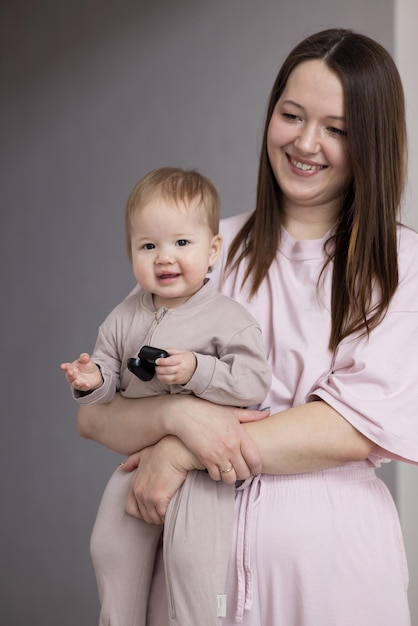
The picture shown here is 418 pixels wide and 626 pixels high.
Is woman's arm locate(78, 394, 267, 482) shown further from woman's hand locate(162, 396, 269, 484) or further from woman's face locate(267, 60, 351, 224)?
woman's face locate(267, 60, 351, 224)

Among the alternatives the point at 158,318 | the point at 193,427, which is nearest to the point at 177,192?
the point at 158,318

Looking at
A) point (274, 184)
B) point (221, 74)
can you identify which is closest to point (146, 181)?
point (274, 184)

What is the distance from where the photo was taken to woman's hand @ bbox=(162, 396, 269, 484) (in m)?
1.82

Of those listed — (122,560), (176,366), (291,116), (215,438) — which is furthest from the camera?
(291,116)

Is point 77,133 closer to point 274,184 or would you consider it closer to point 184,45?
point 184,45

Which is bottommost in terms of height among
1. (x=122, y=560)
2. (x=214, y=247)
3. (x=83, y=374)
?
(x=122, y=560)

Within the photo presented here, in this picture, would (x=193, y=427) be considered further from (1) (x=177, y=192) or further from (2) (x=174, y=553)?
(1) (x=177, y=192)

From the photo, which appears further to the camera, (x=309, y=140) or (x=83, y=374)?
(x=309, y=140)

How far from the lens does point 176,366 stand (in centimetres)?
172

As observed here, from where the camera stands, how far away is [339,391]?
6.20ft

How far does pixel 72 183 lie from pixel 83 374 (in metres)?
2.45

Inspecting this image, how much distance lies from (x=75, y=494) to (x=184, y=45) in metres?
2.05

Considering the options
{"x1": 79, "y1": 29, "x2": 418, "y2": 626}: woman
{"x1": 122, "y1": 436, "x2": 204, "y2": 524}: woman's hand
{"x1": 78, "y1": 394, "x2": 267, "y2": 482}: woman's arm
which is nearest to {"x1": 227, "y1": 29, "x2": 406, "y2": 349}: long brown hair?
{"x1": 79, "y1": 29, "x2": 418, "y2": 626}: woman

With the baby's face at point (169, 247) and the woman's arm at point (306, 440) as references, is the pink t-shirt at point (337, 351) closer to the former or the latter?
the woman's arm at point (306, 440)
